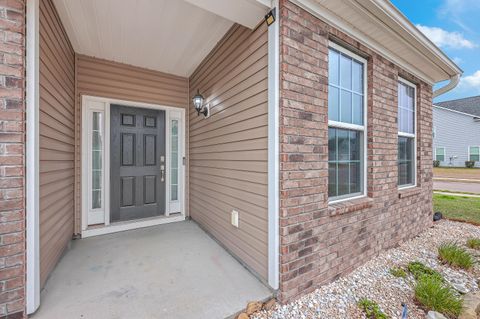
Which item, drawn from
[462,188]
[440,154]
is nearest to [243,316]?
[462,188]

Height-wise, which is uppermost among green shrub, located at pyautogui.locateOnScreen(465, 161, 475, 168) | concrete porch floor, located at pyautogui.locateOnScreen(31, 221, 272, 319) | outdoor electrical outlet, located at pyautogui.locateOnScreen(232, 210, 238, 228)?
green shrub, located at pyautogui.locateOnScreen(465, 161, 475, 168)

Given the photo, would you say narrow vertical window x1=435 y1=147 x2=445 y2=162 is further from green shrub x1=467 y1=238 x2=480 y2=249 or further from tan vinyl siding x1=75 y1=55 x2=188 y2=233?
tan vinyl siding x1=75 y1=55 x2=188 y2=233

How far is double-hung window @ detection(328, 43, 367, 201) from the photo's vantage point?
225 cm

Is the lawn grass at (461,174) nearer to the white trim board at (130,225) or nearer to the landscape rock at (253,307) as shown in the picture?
the white trim board at (130,225)

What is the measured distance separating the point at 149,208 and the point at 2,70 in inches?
99.1

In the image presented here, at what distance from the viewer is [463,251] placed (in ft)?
8.21

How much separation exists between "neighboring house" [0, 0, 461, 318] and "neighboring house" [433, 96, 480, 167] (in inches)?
679

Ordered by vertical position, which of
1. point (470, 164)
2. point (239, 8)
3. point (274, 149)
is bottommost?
point (470, 164)

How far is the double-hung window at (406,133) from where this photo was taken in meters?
3.19

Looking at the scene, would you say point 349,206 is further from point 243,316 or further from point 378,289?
point 243,316

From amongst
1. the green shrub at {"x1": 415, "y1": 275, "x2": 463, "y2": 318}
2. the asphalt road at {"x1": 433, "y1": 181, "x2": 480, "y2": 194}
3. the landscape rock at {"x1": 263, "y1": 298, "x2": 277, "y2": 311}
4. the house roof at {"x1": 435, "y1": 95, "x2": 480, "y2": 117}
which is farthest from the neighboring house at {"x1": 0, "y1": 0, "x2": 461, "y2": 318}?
the house roof at {"x1": 435, "y1": 95, "x2": 480, "y2": 117}

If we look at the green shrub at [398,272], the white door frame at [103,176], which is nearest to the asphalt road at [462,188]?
the green shrub at [398,272]

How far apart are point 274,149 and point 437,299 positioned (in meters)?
1.82

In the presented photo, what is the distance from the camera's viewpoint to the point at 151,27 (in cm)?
235
